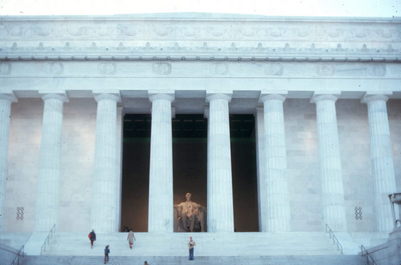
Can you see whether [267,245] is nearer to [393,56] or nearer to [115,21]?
[393,56]

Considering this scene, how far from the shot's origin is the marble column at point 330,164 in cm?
4841

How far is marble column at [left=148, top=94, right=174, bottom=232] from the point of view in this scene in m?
47.7

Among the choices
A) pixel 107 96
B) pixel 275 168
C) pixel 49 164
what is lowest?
pixel 275 168

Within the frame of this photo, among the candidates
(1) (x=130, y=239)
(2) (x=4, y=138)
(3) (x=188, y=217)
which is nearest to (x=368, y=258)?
(1) (x=130, y=239)

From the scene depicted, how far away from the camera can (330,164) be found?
49.6 metres

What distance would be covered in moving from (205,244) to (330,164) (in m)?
12.6

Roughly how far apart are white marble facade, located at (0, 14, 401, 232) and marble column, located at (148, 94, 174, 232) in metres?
0.09

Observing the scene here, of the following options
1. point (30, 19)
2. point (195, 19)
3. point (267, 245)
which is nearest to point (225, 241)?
point (267, 245)

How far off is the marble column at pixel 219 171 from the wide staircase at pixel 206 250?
252cm

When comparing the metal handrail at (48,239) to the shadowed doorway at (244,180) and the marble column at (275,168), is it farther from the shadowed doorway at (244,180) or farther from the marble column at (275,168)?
the shadowed doorway at (244,180)

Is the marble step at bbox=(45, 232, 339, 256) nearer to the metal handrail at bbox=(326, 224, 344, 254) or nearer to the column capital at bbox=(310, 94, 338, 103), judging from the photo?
the metal handrail at bbox=(326, 224, 344, 254)

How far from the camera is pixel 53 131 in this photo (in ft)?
163

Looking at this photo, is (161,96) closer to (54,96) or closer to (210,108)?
(210,108)

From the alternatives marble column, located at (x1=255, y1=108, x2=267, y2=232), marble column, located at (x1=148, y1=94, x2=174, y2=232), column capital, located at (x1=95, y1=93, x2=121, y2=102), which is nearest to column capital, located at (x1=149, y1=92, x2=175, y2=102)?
marble column, located at (x1=148, y1=94, x2=174, y2=232)
